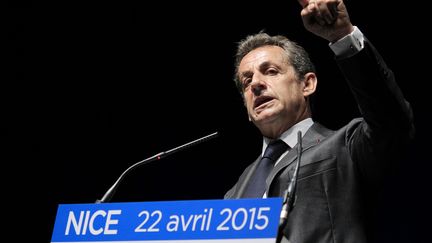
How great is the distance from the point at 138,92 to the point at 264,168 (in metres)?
2.04

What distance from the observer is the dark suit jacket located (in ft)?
5.68

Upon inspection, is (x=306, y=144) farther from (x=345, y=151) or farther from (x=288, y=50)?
(x=288, y=50)

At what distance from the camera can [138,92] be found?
13.1 feet

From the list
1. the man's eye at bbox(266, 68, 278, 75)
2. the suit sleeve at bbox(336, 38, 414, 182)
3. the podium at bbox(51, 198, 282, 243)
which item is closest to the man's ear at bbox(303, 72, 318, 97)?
the man's eye at bbox(266, 68, 278, 75)

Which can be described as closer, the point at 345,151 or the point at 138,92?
the point at 345,151

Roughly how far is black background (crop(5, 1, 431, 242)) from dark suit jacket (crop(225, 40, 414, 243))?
175 centimetres

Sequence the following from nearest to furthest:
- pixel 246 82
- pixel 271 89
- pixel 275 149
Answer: pixel 275 149 → pixel 271 89 → pixel 246 82

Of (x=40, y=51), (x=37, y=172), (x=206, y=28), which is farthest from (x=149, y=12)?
(x=37, y=172)

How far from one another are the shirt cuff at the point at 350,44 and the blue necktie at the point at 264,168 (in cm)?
49

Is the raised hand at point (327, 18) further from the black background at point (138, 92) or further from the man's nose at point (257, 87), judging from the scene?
the black background at point (138, 92)

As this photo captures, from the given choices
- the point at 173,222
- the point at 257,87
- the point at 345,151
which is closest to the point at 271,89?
the point at 257,87

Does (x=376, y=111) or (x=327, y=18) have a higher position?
(x=327, y=18)

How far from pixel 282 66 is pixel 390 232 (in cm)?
136

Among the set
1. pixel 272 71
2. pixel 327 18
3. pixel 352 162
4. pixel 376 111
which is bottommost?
pixel 352 162
